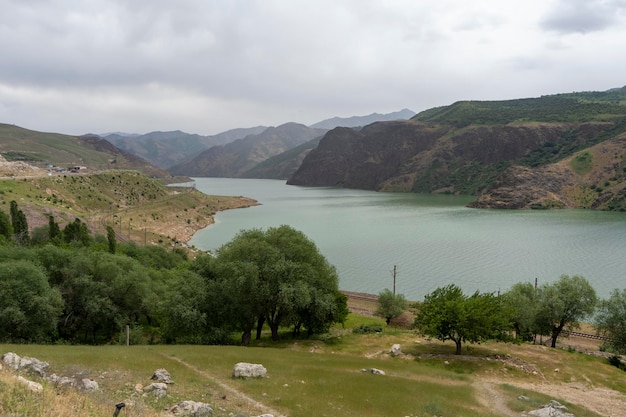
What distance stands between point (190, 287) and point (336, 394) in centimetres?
1769

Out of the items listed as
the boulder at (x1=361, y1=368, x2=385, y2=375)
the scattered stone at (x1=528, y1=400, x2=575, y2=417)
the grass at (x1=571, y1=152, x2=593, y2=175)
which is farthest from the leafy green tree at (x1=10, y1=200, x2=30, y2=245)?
the grass at (x1=571, y1=152, x2=593, y2=175)

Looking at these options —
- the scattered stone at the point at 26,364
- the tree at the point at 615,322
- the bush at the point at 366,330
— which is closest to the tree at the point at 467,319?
the bush at the point at 366,330

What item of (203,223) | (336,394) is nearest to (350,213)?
Result: (203,223)

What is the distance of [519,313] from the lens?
38.8 m

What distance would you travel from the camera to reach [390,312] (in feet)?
159

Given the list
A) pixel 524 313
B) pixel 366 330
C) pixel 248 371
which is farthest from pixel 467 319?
pixel 248 371

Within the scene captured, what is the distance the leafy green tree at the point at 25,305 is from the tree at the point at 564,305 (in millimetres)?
40670

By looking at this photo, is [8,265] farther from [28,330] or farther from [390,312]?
[390,312]

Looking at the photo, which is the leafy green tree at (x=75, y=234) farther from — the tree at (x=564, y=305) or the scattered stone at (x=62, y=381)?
the tree at (x=564, y=305)

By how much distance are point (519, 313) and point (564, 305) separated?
398 centimetres

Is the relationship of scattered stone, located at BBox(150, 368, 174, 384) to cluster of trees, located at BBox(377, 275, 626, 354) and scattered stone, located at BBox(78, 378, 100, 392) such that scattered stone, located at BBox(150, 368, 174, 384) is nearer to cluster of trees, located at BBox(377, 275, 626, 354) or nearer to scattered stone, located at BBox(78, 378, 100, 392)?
scattered stone, located at BBox(78, 378, 100, 392)

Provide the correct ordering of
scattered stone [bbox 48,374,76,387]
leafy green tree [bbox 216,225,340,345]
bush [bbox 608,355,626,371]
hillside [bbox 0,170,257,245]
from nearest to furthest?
scattered stone [bbox 48,374,76,387] → bush [bbox 608,355,626,371] → leafy green tree [bbox 216,225,340,345] → hillside [bbox 0,170,257,245]

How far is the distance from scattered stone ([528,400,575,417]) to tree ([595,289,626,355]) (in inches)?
771

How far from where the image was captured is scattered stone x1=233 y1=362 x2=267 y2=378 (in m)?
21.9
